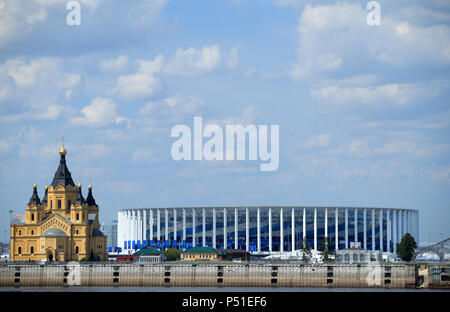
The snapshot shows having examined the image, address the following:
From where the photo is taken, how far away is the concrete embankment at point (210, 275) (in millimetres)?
125062

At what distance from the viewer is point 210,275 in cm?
12781

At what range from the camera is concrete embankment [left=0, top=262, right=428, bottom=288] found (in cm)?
12506

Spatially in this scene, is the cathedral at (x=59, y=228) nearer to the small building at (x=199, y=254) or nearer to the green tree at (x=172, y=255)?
the green tree at (x=172, y=255)

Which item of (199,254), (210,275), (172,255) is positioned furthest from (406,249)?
(210,275)

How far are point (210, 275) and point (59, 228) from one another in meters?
43.4

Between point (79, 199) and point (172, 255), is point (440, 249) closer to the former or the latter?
point (172, 255)

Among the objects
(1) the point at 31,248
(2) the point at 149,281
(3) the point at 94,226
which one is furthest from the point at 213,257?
(2) the point at 149,281

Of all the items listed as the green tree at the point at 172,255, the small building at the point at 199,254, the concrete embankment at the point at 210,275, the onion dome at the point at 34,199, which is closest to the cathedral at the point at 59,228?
the onion dome at the point at 34,199

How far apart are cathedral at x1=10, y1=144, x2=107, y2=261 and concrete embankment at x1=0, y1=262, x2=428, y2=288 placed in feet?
86.0

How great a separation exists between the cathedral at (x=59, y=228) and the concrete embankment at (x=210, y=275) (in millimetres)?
26228

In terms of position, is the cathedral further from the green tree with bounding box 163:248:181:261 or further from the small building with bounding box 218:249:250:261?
the small building with bounding box 218:249:250:261

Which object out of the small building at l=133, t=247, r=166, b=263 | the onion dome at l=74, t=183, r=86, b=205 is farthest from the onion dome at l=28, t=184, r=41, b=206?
the small building at l=133, t=247, r=166, b=263

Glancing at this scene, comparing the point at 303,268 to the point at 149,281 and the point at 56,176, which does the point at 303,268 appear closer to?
the point at 149,281
